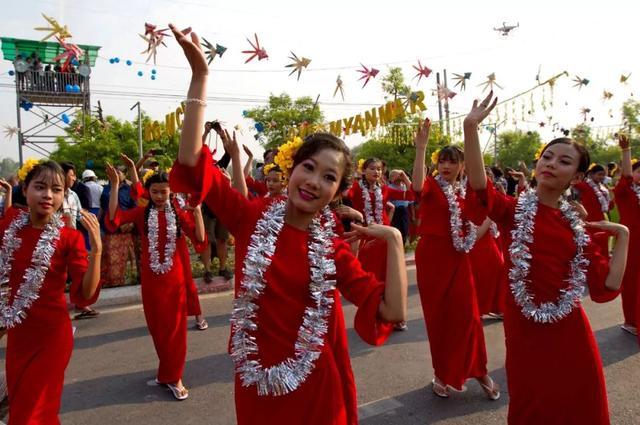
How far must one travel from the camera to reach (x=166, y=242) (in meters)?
4.91

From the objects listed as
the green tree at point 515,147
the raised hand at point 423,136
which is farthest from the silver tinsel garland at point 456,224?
the green tree at point 515,147

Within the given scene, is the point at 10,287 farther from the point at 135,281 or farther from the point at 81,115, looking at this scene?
the point at 81,115

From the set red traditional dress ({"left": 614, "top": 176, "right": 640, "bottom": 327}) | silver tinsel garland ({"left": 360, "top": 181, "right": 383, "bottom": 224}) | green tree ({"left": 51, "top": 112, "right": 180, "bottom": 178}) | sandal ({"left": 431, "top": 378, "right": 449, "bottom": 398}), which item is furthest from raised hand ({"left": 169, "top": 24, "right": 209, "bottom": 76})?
green tree ({"left": 51, "top": 112, "right": 180, "bottom": 178})

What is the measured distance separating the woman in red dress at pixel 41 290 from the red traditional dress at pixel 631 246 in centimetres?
598

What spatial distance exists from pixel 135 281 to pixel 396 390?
587 cm

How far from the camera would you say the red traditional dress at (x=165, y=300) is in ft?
15.1

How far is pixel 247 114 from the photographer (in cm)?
3391

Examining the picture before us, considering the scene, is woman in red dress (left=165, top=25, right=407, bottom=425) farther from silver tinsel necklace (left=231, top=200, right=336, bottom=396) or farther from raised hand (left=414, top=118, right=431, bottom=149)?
raised hand (left=414, top=118, right=431, bottom=149)

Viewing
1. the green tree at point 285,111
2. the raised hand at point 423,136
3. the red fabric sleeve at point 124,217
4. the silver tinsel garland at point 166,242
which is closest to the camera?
the raised hand at point 423,136

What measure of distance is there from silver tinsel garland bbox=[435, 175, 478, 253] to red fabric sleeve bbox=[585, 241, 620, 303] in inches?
57.7

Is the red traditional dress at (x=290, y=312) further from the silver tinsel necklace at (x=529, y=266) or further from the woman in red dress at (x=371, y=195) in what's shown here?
the woman in red dress at (x=371, y=195)

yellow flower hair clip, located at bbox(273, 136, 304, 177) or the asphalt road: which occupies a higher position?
yellow flower hair clip, located at bbox(273, 136, 304, 177)

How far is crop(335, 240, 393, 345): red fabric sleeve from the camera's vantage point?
81.2 inches

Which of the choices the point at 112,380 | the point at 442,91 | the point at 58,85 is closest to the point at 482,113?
the point at 112,380
